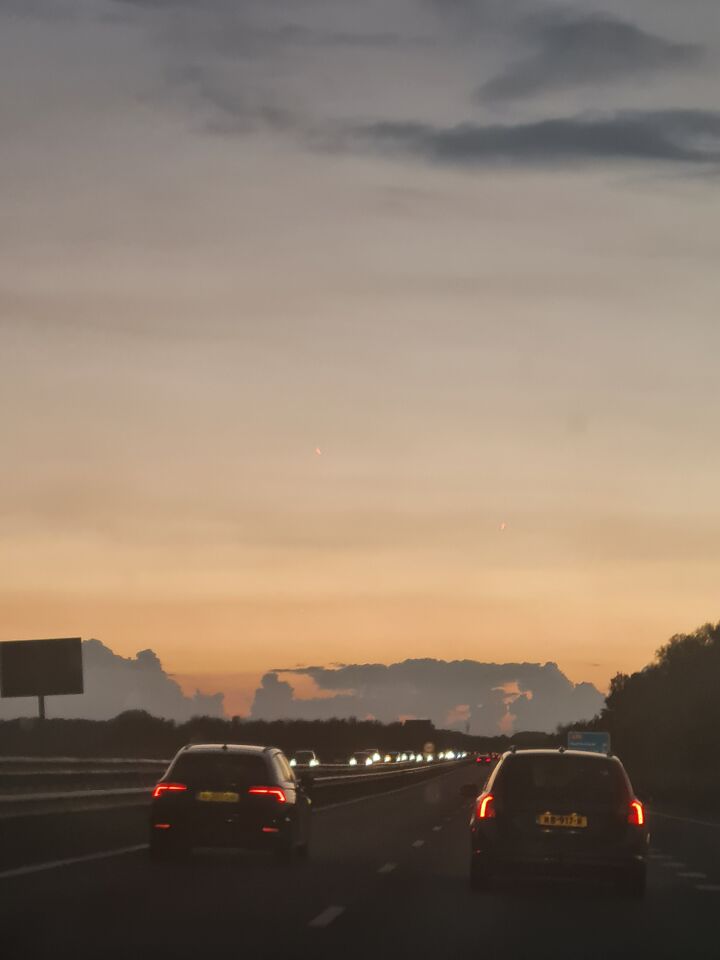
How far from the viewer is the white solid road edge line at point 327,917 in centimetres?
1505

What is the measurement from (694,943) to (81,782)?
25375 mm

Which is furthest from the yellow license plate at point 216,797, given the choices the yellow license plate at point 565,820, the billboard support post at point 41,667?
the billboard support post at point 41,667

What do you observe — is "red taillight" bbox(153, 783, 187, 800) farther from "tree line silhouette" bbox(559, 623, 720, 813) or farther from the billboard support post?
→ the billboard support post

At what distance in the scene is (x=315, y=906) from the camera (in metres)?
16.8

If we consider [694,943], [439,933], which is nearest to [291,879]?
[439,933]

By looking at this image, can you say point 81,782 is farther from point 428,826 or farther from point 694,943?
point 694,943

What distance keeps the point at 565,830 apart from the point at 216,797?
18.4 feet

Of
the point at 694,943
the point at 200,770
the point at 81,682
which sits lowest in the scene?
the point at 694,943

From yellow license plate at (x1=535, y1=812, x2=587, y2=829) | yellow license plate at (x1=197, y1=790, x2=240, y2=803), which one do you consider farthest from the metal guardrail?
yellow license plate at (x1=535, y1=812, x2=587, y2=829)

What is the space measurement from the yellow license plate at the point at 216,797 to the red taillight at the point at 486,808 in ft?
13.8

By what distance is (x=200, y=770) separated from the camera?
23.0 meters

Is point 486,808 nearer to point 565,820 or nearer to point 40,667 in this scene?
point 565,820

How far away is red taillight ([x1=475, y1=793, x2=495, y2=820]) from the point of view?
19219 mm

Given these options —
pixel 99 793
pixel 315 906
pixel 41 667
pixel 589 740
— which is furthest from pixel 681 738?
A: pixel 315 906
